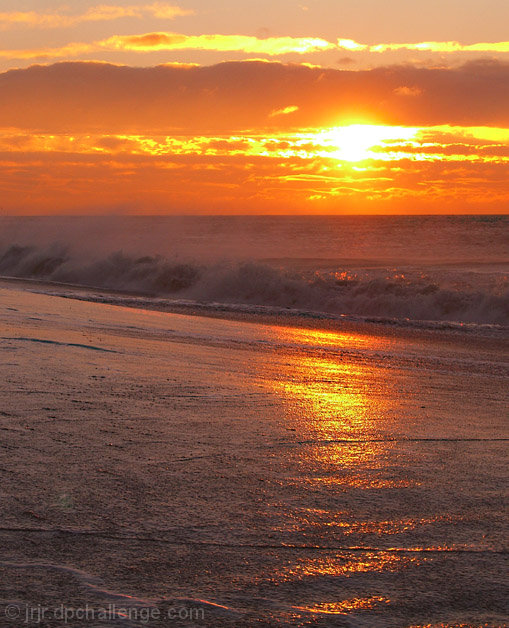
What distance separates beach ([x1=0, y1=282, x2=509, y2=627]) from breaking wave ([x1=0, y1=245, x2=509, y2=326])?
36.6 feet

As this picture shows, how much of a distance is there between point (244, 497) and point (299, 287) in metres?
17.9

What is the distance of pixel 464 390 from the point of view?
7117 millimetres

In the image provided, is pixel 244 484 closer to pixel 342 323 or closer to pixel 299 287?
pixel 342 323

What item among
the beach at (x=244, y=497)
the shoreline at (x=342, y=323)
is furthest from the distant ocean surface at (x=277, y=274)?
the beach at (x=244, y=497)

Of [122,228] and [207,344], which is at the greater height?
[122,228]

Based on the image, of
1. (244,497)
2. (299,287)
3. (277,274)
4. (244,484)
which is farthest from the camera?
(277,274)

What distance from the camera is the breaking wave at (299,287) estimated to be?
58.6 feet

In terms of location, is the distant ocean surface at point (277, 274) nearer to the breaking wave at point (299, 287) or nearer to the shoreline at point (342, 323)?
the breaking wave at point (299, 287)

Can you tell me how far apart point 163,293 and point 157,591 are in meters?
21.7

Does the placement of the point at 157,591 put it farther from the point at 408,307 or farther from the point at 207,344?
the point at 408,307

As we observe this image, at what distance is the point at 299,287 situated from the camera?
21.2 metres

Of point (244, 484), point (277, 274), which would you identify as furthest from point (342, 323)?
point (244, 484)

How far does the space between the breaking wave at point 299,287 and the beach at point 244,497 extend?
1115 cm

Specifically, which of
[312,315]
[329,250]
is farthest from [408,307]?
[329,250]
